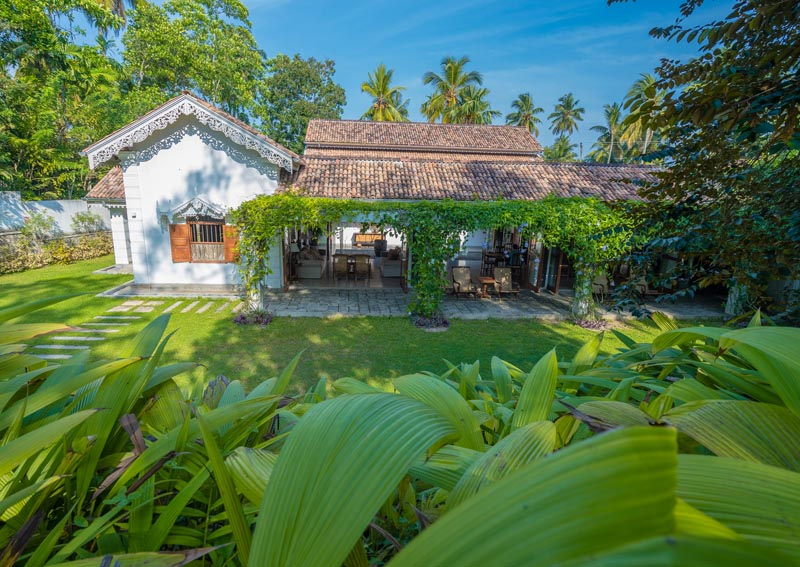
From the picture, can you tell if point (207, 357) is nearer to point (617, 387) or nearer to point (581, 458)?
point (617, 387)

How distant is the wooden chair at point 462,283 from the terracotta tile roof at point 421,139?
14.2 metres

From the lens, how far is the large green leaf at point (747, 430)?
661mm

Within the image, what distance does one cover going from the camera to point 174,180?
11.3 metres

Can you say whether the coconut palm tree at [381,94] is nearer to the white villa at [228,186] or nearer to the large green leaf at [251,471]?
the white villa at [228,186]

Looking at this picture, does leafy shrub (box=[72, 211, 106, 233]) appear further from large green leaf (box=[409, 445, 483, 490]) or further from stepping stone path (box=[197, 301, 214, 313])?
large green leaf (box=[409, 445, 483, 490])

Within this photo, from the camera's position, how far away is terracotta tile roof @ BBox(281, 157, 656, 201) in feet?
39.6

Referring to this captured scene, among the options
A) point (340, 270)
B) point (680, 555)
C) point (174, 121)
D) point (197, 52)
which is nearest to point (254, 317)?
point (340, 270)

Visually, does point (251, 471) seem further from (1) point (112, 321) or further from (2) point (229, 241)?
(2) point (229, 241)

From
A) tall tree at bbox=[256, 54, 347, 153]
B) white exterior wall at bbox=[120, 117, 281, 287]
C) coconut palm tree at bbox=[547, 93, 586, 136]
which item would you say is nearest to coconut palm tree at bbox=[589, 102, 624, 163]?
coconut palm tree at bbox=[547, 93, 586, 136]

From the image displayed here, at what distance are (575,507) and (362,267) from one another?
1323 cm

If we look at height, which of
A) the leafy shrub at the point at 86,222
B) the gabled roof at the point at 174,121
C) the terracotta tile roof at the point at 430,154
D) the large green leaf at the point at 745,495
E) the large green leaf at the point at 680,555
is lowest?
the large green leaf at the point at 745,495

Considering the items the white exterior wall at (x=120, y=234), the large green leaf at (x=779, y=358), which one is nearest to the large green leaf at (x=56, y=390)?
the large green leaf at (x=779, y=358)

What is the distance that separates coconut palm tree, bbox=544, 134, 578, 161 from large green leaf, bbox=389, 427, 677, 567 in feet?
192

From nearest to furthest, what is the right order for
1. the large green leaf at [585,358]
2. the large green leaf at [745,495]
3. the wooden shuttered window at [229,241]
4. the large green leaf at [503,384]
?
the large green leaf at [745,495]
the large green leaf at [503,384]
the large green leaf at [585,358]
the wooden shuttered window at [229,241]
